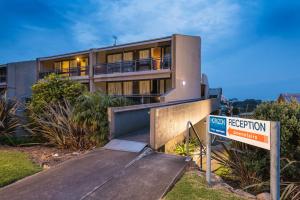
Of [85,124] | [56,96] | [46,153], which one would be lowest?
[46,153]

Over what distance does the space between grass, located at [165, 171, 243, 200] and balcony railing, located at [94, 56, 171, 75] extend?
14627 millimetres

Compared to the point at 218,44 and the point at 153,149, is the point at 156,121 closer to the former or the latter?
the point at 153,149

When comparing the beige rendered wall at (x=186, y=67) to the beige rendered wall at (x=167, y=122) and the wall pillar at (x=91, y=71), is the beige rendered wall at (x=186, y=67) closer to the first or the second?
the beige rendered wall at (x=167, y=122)

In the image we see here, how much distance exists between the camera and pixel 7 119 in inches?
344

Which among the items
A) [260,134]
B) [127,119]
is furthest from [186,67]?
[260,134]

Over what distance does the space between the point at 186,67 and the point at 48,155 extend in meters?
14.4

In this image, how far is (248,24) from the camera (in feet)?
366

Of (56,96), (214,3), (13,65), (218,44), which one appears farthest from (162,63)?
(218,44)

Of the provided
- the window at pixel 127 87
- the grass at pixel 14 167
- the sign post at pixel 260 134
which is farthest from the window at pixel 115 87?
the sign post at pixel 260 134

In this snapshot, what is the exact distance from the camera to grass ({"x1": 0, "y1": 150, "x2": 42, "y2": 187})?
194 inches

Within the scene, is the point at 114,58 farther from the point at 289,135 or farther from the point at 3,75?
the point at 289,135

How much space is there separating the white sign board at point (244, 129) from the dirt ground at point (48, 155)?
403cm

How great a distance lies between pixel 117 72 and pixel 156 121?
1544 centimetres

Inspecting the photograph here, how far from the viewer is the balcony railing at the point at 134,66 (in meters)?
19.3
